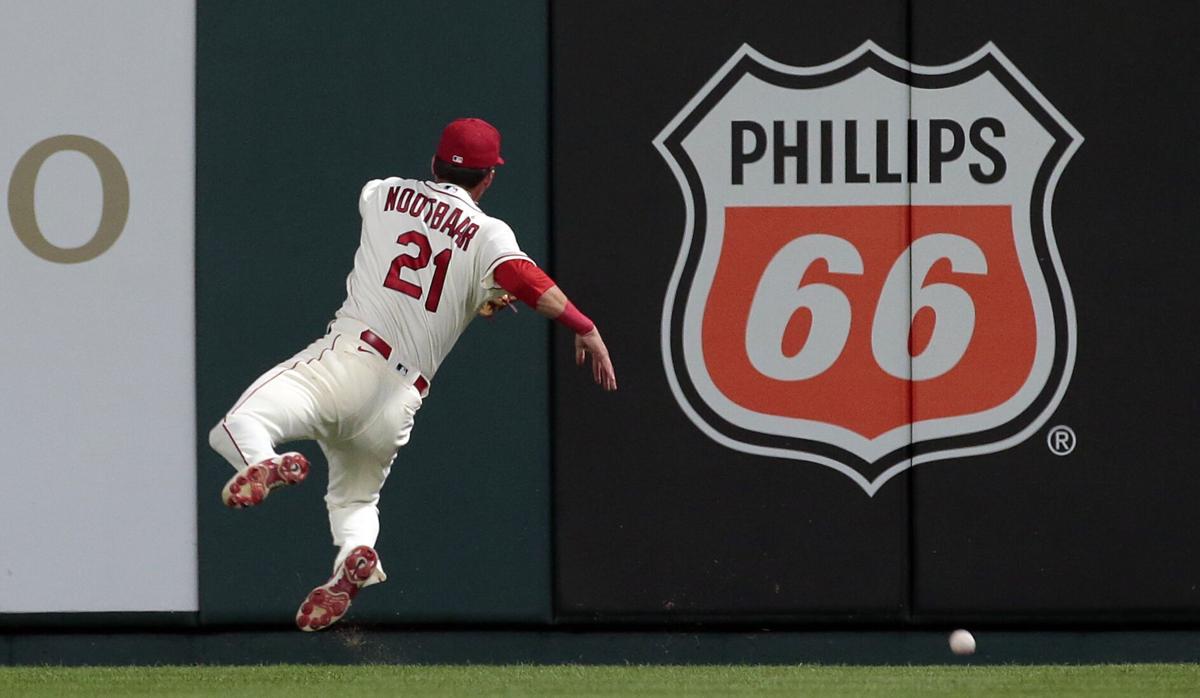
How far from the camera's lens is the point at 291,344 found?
715 centimetres

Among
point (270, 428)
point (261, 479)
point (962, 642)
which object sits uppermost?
point (270, 428)

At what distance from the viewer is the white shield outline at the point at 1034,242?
710 centimetres

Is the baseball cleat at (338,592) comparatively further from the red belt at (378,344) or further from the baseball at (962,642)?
the baseball at (962,642)

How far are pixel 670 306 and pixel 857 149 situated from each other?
0.92m

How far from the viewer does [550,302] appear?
17.7ft

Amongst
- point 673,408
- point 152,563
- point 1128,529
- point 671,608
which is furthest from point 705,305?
point 152,563

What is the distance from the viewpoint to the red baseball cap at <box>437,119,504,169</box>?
18.6 ft

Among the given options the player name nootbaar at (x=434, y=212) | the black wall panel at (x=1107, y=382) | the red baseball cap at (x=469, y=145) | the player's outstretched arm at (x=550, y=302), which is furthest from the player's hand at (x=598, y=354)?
the black wall panel at (x=1107, y=382)

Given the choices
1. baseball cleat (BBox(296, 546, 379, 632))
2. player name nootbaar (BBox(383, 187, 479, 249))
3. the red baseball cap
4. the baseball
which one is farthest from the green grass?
the red baseball cap

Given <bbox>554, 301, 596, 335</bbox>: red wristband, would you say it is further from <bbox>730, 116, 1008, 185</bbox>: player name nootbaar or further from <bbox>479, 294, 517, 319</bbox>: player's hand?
<bbox>730, 116, 1008, 185</bbox>: player name nootbaar

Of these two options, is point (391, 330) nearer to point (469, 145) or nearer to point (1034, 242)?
point (469, 145)

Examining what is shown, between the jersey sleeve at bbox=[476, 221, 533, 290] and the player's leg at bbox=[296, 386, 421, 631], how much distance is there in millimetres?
412

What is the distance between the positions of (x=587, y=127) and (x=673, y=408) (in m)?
1.11

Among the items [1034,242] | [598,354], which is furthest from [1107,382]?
[598,354]
